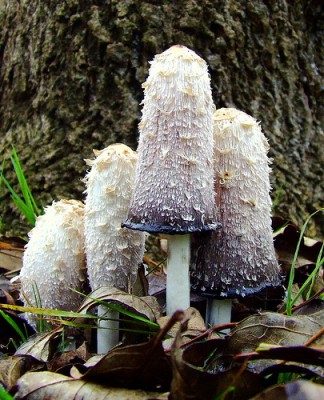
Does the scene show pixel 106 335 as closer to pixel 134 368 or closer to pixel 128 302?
pixel 128 302

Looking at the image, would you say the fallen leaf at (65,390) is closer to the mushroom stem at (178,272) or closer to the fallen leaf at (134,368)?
the fallen leaf at (134,368)

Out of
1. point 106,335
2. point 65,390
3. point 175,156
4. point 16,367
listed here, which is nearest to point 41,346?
point 16,367

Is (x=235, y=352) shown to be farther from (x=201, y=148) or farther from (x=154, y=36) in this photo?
(x=154, y=36)

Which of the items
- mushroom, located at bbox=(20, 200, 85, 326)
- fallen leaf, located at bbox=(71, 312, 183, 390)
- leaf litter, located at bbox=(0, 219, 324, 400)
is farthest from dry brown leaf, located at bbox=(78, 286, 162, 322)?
fallen leaf, located at bbox=(71, 312, 183, 390)

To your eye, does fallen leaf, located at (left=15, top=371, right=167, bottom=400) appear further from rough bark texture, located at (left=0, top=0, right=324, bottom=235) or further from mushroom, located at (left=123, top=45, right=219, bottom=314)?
rough bark texture, located at (left=0, top=0, right=324, bottom=235)

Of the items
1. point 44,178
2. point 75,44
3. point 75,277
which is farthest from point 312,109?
point 75,277
